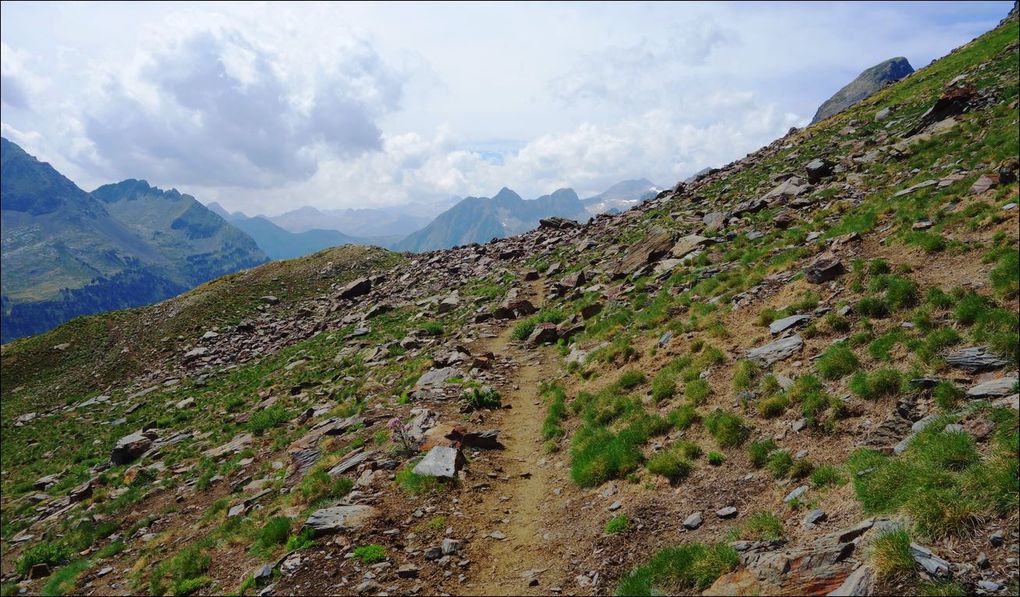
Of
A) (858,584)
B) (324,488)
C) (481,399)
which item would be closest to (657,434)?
(858,584)

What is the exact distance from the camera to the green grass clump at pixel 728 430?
492 inches

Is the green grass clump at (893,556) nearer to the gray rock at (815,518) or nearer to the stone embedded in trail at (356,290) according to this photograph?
the gray rock at (815,518)

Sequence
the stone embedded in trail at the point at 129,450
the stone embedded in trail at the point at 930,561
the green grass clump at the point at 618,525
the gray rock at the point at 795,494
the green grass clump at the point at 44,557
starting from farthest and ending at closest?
the stone embedded in trail at the point at 129,450 < the green grass clump at the point at 44,557 < the green grass clump at the point at 618,525 < the gray rock at the point at 795,494 < the stone embedded in trail at the point at 930,561

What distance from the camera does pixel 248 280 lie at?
248 ft

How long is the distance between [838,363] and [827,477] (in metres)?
4.14

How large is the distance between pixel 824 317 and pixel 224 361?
168ft

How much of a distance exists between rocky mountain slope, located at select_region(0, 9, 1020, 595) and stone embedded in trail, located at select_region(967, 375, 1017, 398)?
0.27 feet

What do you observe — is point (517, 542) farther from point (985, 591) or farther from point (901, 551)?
point (985, 591)

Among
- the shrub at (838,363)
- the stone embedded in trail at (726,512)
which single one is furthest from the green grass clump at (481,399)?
the shrub at (838,363)

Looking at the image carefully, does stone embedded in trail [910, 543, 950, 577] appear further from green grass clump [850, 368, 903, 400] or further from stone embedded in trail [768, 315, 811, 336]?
stone embedded in trail [768, 315, 811, 336]

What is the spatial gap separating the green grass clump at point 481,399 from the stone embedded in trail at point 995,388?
14953 mm

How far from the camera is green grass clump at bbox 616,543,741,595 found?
8484mm

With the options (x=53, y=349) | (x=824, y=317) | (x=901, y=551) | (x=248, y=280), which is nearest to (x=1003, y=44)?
(x=824, y=317)

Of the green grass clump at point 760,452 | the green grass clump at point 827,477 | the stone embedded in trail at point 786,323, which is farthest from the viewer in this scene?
the stone embedded in trail at point 786,323
